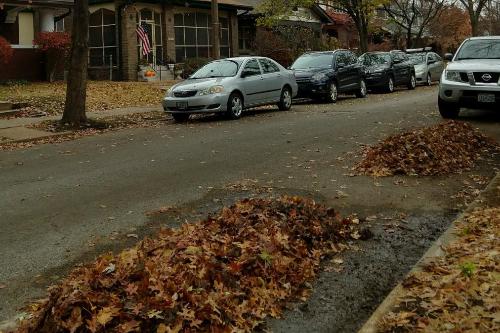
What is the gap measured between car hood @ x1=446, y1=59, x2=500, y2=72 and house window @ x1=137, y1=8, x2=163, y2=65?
19838mm

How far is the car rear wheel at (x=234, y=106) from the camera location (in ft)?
50.2

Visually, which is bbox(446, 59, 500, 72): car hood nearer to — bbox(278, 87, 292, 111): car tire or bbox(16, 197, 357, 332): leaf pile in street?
bbox(278, 87, 292, 111): car tire

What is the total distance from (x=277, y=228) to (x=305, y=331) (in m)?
1.43

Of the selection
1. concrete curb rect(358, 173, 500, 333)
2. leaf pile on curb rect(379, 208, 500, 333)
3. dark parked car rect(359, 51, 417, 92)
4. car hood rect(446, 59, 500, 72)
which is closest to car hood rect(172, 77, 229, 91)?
car hood rect(446, 59, 500, 72)

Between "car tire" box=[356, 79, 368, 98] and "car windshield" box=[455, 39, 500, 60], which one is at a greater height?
"car windshield" box=[455, 39, 500, 60]

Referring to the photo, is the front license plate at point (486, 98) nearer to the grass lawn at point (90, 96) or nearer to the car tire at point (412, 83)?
the grass lawn at point (90, 96)

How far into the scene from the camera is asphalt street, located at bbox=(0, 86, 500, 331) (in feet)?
18.5

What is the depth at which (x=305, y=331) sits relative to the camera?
390 cm

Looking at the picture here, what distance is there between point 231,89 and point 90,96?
22.9ft

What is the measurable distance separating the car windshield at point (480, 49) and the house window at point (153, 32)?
19.2 m

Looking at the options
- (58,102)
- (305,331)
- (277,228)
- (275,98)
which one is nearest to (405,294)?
(305,331)

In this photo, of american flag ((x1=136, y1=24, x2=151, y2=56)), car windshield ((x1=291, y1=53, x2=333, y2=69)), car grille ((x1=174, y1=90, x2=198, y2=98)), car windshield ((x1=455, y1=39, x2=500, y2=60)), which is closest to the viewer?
car windshield ((x1=455, y1=39, x2=500, y2=60))

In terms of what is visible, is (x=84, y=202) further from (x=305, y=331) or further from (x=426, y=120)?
(x=426, y=120)

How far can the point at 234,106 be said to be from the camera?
15453 millimetres
